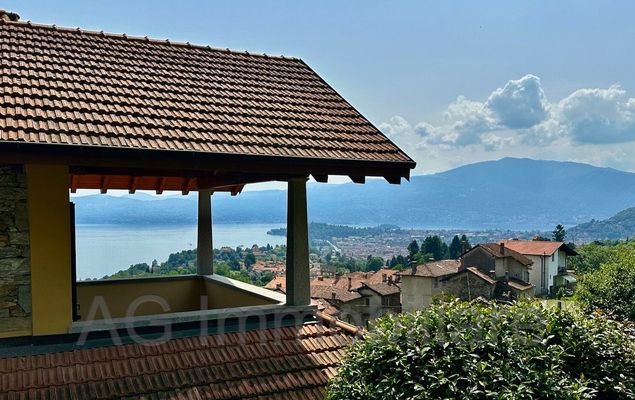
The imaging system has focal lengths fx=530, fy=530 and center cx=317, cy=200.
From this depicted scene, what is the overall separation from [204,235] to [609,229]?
18680 cm

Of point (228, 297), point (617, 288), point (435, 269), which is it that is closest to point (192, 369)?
point (228, 297)

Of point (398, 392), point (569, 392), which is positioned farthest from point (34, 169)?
point (569, 392)

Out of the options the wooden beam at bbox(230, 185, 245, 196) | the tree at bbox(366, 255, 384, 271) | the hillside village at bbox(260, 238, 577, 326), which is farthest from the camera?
the tree at bbox(366, 255, 384, 271)

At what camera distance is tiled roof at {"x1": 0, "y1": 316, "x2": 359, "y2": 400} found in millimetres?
4730

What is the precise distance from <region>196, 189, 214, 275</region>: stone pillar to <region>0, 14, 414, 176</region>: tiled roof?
2.23m

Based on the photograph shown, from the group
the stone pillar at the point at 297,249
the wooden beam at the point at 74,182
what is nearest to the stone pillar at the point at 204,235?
the wooden beam at the point at 74,182

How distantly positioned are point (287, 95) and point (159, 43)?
219 centimetres

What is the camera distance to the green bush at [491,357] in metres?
3.79

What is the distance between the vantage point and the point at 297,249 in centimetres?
642

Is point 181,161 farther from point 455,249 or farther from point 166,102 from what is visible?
point 455,249

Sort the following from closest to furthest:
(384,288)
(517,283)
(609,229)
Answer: (517,283) → (384,288) → (609,229)

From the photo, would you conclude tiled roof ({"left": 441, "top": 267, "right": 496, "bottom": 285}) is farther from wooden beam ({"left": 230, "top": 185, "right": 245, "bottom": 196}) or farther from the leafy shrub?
wooden beam ({"left": 230, "top": 185, "right": 245, "bottom": 196})

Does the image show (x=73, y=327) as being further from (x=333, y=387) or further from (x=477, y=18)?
(x=477, y=18)

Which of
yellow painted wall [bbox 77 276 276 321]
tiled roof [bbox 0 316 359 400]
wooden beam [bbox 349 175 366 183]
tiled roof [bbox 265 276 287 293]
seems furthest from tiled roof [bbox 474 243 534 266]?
tiled roof [bbox 0 316 359 400]
